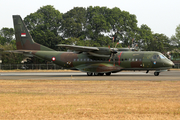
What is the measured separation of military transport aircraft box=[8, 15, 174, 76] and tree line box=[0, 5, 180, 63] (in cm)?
4558

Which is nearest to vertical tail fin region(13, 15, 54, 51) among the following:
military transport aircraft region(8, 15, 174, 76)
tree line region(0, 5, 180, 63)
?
military transport aircraft region(8, 15, 174, 76)

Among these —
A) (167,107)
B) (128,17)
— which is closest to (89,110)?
(167,107)

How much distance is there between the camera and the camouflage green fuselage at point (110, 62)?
1427 inches

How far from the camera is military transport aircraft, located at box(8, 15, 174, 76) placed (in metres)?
36.3

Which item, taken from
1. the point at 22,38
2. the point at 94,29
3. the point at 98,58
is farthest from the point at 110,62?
the point at 94,29

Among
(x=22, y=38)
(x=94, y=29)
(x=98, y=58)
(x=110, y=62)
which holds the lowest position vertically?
(x=110, y=62)

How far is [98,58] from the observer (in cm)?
3844

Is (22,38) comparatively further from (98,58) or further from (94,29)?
(94,29)

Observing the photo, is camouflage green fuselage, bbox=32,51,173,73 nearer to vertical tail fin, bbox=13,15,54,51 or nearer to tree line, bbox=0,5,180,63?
vertical tail fin, bbox=13,15,54,51

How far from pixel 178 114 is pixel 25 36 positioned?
116ft

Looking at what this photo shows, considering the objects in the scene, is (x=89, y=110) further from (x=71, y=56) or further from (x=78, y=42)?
(x=78, y=42)

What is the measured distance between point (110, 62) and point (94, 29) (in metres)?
57.3

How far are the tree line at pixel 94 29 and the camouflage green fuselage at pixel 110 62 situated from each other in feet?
154

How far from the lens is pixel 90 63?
128 feet
